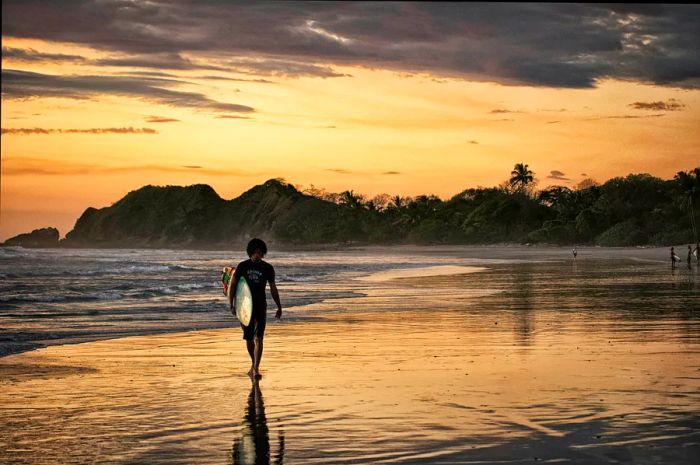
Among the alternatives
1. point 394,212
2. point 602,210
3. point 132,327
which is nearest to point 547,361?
point 132,327

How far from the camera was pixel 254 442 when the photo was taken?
8.40 meters

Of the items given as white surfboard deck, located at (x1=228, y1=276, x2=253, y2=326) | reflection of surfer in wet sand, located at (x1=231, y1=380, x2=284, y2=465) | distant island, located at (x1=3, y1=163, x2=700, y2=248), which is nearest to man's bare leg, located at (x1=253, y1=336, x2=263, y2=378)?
white surfboard deck, located at (x1=228, y1=276, x2=253, y2=326)

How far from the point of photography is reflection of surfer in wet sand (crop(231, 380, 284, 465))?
780cm

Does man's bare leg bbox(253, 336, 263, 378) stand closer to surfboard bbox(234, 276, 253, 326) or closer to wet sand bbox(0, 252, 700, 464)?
wet sand bbox(0, 252, 700, 464)

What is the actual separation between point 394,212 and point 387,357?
179 meters

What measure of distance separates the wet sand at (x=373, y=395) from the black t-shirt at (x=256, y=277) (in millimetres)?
886

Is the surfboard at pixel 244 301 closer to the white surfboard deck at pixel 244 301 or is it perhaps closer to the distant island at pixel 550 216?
the white surfboard deck at pixel 244 301

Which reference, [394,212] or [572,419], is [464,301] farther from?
[394,212]

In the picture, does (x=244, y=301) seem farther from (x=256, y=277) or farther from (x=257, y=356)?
(x=257, y=356)

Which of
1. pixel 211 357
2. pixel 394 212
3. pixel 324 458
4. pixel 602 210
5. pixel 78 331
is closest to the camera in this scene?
pixel 324 458

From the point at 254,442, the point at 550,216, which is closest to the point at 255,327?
the point at 254,442

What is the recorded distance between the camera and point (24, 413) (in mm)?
9695

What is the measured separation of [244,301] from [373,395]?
2.99 metres

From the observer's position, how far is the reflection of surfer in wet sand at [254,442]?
780 centimetres
